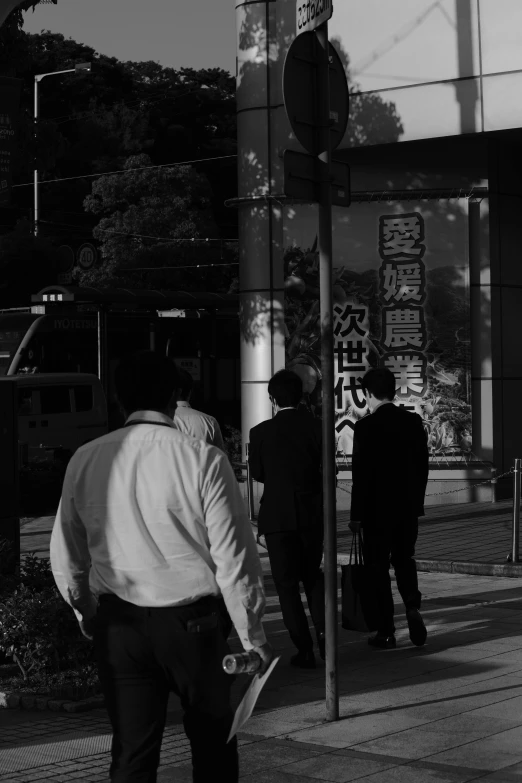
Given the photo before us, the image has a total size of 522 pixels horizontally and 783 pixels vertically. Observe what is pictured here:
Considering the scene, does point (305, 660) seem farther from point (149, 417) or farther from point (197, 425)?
point (149, 417)

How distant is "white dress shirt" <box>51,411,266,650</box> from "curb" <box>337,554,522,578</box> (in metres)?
7.68

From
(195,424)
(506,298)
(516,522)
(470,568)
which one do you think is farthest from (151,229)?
(195,424)

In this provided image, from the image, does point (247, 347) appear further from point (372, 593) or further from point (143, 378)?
point (143, 378)

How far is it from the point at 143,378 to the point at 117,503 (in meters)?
0.40

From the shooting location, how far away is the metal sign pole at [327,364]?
5.91 metres

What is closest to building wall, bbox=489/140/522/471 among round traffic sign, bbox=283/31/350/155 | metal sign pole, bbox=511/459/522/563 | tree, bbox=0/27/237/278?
metal sign pole, bbox=511/459/522/563

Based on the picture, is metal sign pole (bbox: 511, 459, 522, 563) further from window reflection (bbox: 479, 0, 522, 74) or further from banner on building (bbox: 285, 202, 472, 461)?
window reflection (bbox: 479, 0, 522, 74)

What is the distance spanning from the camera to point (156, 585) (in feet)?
11.7

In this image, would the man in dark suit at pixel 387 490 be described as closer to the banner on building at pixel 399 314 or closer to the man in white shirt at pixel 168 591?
the man in white shirt at pixel 168 591

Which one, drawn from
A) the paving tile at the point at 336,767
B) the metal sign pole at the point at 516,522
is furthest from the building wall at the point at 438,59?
the paving tile at the point at 336,767

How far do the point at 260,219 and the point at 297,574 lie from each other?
9924mm

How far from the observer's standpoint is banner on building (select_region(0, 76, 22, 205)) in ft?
26.4

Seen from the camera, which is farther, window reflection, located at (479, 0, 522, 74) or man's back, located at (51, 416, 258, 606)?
window reflection, located at (479, 0, 522, 74)

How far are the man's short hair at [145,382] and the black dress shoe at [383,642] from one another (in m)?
4.32
